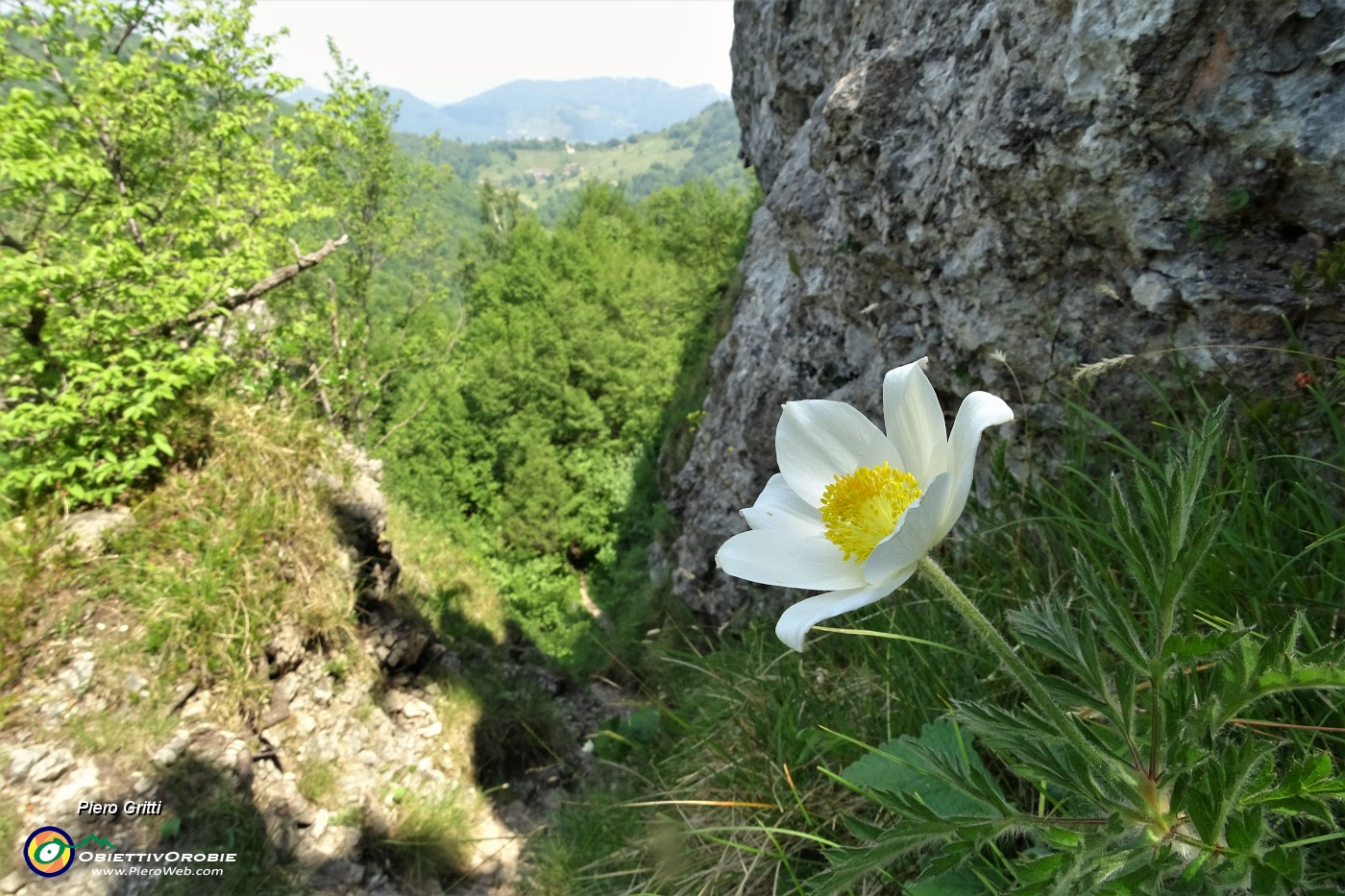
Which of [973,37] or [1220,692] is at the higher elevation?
[973,37]

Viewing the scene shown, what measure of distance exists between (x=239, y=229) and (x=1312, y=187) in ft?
28.0

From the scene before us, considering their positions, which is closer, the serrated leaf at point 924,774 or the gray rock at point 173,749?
the serrated leaf at point 924,774

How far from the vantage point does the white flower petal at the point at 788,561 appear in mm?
982

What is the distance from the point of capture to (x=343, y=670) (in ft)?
19.1

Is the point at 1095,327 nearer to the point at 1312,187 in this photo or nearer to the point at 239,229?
the point at 1312,187

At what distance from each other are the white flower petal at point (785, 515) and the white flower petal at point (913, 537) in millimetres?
226

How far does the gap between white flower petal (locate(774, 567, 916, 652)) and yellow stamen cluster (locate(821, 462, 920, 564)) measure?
0.30 feet

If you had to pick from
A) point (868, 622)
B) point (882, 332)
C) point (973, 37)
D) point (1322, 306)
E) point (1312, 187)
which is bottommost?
point (868, 622)

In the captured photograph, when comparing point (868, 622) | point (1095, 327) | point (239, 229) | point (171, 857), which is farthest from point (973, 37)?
point (239, 229)

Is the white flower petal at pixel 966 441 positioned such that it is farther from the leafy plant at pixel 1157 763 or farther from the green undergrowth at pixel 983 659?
the green undergrowth at pixel 983 659

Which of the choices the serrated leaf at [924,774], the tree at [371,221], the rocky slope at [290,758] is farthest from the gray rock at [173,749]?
the tree at [371,221]

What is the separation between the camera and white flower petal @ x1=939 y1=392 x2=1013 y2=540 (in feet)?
2.70

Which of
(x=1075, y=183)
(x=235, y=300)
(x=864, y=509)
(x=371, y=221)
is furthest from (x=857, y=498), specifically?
(x=371, y=221)

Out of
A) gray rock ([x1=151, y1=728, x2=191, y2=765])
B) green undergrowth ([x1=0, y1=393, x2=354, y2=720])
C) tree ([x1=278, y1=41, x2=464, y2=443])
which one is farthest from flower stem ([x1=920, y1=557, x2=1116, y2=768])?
tree ([x1=278, y1=41, x2=464, y2=443])
